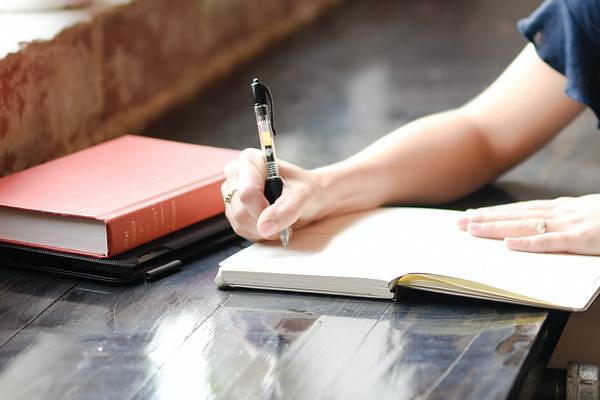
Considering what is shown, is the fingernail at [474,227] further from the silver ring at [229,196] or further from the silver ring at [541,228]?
the silver ring at [229,196]

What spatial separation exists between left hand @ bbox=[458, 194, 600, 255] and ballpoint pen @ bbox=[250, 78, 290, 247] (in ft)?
0.70

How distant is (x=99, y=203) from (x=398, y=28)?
1462 mm

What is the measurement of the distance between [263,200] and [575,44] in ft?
1.70

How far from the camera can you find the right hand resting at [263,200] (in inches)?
44.3

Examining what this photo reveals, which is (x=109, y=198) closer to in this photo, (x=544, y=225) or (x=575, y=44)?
(x=544, y=225)

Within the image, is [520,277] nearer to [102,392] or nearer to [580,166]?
[102,392]

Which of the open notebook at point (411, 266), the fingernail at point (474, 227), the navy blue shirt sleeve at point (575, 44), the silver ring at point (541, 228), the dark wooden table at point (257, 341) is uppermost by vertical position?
the navy blue shirt sleeve at point (575, 44)

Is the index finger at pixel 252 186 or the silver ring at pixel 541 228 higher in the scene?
the index finger at pixel 252 186

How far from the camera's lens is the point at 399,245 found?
1.12 meters

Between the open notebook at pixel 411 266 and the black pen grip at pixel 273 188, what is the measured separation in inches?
2.2

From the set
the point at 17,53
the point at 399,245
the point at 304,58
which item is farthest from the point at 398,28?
the point at 399,245

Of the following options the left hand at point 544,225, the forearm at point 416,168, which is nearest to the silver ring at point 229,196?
the forearm at point 416,168

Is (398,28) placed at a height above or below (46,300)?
above

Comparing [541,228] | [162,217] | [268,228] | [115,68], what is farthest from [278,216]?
[115,68]
